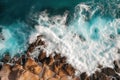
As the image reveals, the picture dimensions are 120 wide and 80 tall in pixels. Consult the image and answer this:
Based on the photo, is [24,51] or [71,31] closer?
[24,51]

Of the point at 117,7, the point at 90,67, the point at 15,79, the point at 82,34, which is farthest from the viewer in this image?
the point at 117,7

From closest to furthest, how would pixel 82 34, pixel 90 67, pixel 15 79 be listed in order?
1. pixel 15 79
2. pixel 90 67
3. pixel 82 34

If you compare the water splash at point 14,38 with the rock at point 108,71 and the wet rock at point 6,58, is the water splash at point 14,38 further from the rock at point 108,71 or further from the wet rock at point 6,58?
the rock at point 108,71

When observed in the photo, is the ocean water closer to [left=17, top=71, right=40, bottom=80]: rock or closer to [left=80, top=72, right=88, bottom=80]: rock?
[left=80, top=72, right=88, bottom=80]: rock

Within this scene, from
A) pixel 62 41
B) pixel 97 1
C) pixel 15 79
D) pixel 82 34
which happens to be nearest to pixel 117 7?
pixel 97 1

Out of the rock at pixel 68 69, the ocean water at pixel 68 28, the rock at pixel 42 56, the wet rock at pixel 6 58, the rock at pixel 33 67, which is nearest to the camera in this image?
the rock at pixel 33 67

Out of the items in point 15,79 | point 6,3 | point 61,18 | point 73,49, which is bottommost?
point 15,79

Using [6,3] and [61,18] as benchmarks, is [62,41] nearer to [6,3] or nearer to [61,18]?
[61,18]

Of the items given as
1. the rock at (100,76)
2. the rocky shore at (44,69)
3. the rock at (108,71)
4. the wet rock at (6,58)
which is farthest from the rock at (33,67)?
the rock at (108,71)
